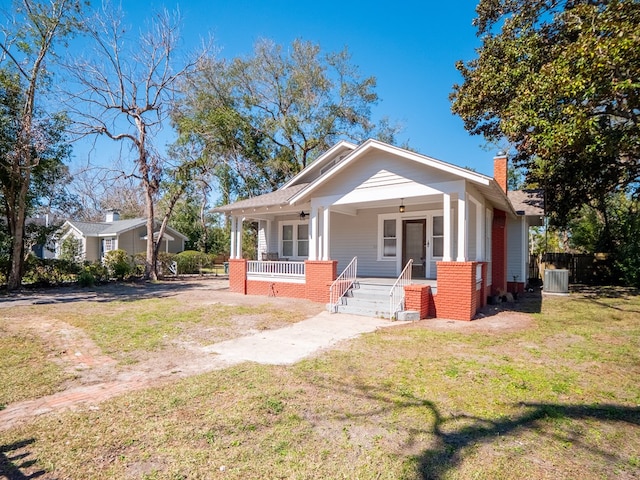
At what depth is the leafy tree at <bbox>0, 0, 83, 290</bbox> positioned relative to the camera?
14.6 meters

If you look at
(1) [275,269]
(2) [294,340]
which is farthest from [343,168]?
(2) [294,340]

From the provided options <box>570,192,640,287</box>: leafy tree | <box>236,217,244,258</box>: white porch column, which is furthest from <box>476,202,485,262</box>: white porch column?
<box>570,192,640,287</box>: leafy tree

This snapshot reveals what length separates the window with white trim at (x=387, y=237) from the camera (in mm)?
13023

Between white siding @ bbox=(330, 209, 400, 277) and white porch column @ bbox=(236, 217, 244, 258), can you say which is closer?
white siding @ bbox=(330, 209, 400, 277)

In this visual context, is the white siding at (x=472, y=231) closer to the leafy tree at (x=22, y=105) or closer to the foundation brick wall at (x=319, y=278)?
the foundation brick wall at (x=319, y=278)

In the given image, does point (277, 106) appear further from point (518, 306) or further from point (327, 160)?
point (518, 306)

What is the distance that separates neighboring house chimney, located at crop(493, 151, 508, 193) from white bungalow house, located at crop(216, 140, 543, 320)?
2.1 inches

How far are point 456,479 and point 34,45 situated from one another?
21082 mm

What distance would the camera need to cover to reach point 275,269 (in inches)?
536

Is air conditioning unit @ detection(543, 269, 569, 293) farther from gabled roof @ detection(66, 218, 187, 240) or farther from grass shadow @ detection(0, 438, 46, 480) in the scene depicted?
gabled roof @ detection(66, 218, 187, 240)

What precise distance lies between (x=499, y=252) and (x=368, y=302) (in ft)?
22.6

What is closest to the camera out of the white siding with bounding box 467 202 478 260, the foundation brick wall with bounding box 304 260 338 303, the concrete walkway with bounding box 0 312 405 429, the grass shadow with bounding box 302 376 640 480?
the grass shadow with bounding box 302 376 640 480

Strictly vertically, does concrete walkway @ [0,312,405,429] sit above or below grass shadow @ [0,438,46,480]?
below

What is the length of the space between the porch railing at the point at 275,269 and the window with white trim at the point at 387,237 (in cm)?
308
